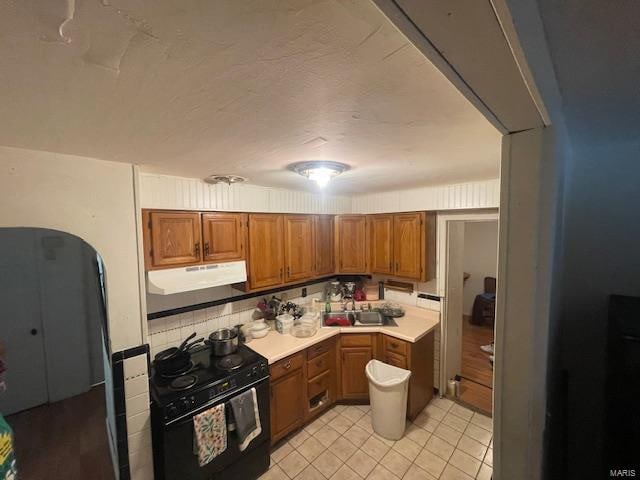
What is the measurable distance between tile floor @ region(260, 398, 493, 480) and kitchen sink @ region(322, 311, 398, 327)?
0.87 meters

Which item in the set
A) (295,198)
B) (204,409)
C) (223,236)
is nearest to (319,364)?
(204,409)

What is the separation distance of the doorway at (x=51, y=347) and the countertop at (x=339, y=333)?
1.61 metres

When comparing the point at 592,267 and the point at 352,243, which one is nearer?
the point at 592,267

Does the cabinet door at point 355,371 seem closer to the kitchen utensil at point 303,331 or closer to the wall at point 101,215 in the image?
the kitchen utensil at point 303,331

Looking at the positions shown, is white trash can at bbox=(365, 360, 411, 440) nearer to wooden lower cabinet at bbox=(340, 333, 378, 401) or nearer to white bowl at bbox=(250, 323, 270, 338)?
wooden lower cabinet at bbox=(340, 333, 378, 401)

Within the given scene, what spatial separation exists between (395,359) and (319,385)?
0.78 metres

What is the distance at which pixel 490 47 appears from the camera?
38cm

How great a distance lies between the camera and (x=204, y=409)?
163cm

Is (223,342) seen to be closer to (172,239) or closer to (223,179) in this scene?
Result: (172,239)

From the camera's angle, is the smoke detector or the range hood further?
the smoke detector

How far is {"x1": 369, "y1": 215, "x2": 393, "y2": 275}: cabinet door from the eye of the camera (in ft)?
9.36

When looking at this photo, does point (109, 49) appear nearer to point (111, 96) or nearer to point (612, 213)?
point (111, 96)

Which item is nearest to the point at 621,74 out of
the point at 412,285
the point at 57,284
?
the point at 412,285

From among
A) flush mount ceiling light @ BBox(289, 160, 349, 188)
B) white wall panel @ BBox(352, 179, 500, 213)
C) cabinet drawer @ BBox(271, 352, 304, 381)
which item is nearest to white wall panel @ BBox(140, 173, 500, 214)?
white wall panel @ BBox(352, 179, 500, 213)
